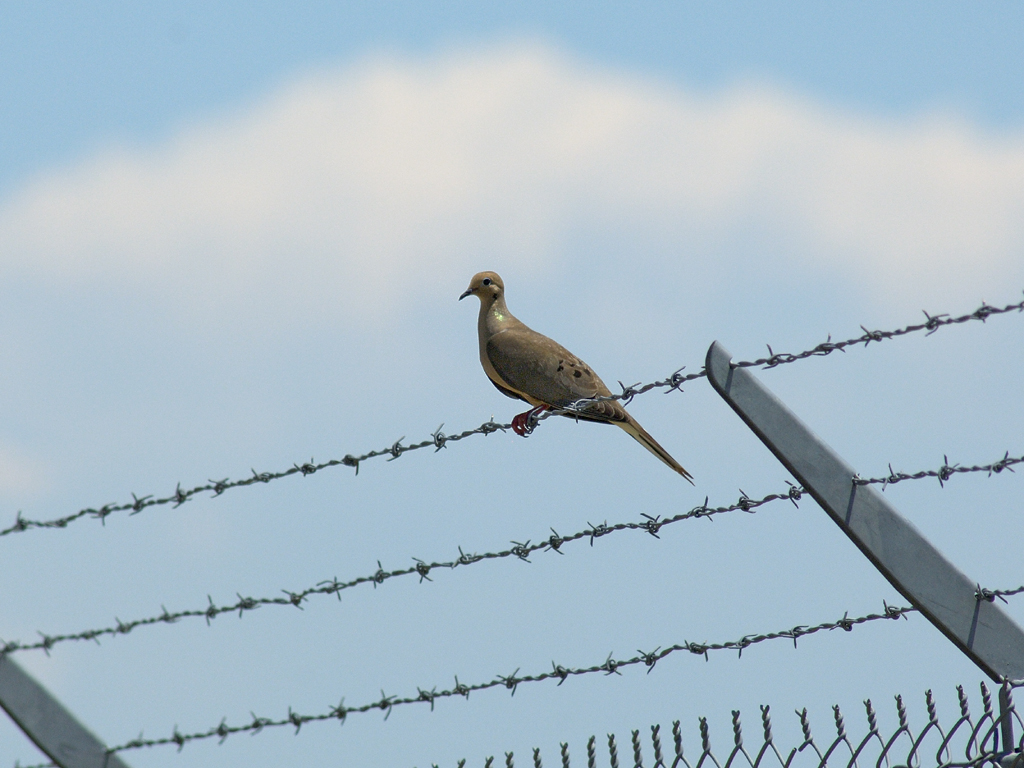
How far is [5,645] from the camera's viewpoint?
441 centimetres

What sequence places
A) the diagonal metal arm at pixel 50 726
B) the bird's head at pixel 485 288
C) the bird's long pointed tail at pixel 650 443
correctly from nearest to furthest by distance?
the diagonal metal arm at pixel 50 726
the bird's long pointed tail at pixel 650 443
the bird's head at pixel 485 288

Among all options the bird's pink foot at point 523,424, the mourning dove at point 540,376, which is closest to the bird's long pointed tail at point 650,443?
the mourning dove at point 540,376

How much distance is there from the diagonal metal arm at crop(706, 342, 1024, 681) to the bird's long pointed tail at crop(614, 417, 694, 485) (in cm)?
220

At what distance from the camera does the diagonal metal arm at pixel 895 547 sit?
2967 mm

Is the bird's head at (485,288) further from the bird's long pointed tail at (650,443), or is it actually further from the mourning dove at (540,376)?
the bird's long pointed tail at (650,443)

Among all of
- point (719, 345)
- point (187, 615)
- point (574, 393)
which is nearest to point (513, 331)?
point (574, 393)

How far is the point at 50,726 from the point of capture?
431 centimetres

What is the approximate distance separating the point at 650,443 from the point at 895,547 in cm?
241

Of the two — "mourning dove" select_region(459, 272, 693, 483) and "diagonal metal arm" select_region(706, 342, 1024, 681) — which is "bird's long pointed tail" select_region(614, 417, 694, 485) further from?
"diagonal metal arm" select_region(706, 342, 1024, 681)

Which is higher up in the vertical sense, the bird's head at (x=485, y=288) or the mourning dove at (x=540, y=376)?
the bird's head at (x=485, y=288)

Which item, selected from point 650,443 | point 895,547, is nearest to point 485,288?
point 650,443

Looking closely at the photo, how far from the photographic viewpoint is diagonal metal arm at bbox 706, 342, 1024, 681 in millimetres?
2967

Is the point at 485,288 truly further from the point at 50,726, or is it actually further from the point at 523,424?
the point at 50,726

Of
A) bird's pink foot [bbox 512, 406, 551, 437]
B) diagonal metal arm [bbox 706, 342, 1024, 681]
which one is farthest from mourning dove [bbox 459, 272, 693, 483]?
diagonal metal arm [bbox 706, 342, 1024, 681]
